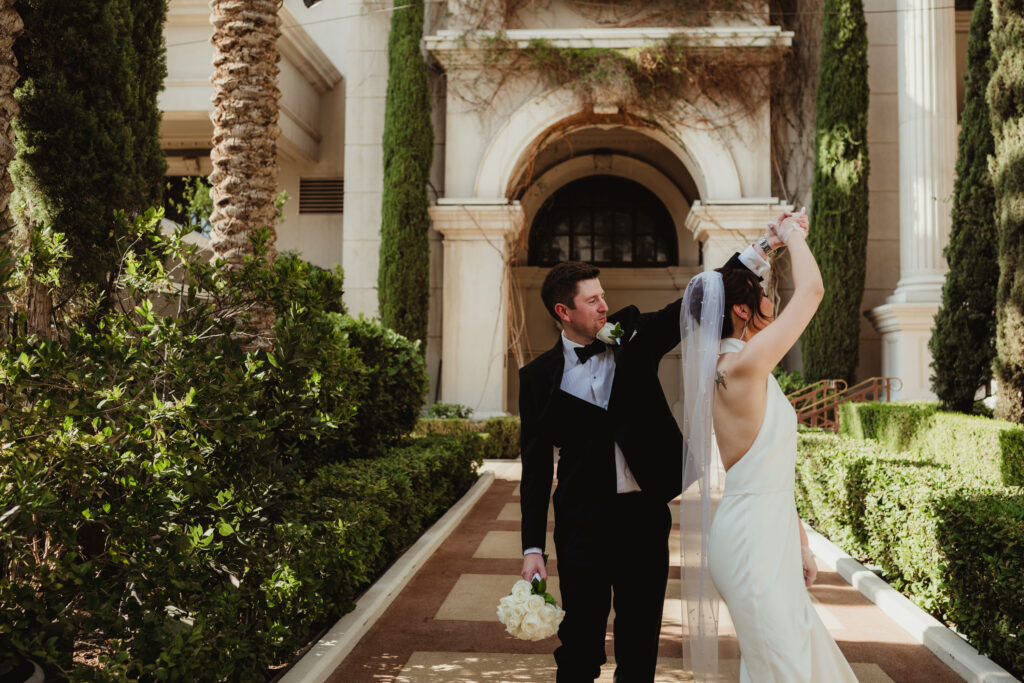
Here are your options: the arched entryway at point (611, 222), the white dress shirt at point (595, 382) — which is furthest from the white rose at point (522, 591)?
the arched entryway at point (611, 222)

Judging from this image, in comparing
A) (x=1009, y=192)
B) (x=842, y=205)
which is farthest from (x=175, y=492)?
(x=842, y=205)

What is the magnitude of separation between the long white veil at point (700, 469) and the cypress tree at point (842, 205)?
1191 cm

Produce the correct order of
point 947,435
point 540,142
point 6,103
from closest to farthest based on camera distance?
1. point 6,103
2. point 947,435
3. point 540,142

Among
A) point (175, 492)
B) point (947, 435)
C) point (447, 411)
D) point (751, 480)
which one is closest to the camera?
point (751, 480)

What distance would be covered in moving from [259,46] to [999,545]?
6.45 meters

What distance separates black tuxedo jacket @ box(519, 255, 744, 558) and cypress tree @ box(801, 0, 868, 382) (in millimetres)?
11869

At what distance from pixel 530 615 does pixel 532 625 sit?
0.11 feet

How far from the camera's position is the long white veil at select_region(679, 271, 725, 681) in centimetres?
292

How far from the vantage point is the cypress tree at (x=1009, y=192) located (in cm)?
807

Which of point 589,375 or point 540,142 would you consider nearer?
point 589,375

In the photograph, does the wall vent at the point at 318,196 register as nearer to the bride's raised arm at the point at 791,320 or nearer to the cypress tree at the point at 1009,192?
the cypress tree at the point at 1009,192

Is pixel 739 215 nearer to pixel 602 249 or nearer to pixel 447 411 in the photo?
pixel 447 411

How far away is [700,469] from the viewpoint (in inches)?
118

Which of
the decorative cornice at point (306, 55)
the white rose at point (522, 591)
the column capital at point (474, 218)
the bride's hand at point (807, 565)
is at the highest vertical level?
the decorative cornice at point (306, 55)
